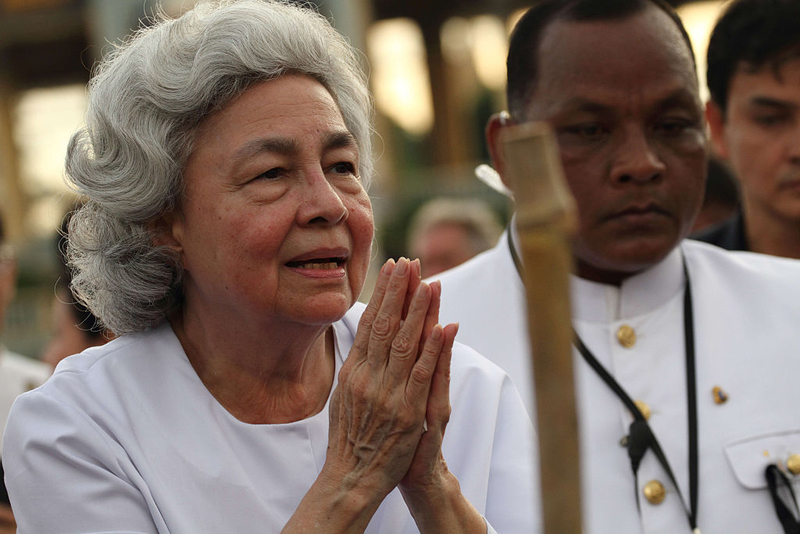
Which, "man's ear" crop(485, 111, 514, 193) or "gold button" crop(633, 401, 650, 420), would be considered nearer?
"gold button" crop(633, 401, 650, 420)

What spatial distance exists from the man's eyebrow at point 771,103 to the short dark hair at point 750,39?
0.10m

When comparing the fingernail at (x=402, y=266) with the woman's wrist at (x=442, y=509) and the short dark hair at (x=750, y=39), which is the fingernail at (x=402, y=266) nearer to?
the woman's wrist at (x=442, y=509)

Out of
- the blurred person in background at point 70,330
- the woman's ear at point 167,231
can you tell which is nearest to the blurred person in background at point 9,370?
the blurred person in background at point 70,330

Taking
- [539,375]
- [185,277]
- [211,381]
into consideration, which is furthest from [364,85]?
[539,375]

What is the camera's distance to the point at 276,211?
2496mm

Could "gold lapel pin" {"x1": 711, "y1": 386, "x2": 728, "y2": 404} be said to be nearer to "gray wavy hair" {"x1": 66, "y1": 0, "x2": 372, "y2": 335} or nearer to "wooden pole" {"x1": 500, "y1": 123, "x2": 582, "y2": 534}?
"gray wavy hair" {"x1": 66, "y1": 0, "x2": 372, "y2": 335}

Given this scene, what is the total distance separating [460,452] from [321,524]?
0.50 metres

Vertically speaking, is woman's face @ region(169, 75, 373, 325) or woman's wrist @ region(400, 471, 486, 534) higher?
woman's face @ region(169, 75, 373, 325)

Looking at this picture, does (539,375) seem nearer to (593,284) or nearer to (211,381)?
(211,381)

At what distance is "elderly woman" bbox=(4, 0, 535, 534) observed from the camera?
235cm

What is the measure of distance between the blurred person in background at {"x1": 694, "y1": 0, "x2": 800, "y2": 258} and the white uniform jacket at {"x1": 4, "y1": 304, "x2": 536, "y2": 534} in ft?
4.97

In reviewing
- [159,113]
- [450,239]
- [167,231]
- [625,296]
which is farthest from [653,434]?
[450,239]

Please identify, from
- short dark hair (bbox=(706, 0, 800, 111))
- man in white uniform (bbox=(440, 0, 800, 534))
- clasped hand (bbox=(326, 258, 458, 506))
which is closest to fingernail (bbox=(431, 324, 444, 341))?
clasped hand (bbox=(326, 258, 458, 506))

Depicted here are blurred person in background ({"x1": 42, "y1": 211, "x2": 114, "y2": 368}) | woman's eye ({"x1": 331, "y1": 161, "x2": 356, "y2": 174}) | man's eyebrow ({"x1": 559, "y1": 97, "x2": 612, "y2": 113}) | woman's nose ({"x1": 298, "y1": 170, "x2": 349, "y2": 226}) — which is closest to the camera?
woman's nose ({"x1": 298, "y1": 170, "x2": 349, "y2": 226})
